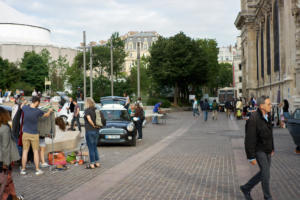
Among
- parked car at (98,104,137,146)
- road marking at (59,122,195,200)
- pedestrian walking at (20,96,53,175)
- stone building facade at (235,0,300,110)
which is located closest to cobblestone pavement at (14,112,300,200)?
road marking at (59,122,195,200)

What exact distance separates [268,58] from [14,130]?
138ft

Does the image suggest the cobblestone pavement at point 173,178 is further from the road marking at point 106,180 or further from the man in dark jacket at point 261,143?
the man in dark jacket at point 261,143

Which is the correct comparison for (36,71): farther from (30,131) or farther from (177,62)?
(30,131)

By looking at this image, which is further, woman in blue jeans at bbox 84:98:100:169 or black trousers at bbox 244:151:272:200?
woman in blue jeans at bbox 84:98:100:169

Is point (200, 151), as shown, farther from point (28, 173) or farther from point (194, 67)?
point (194, 67)

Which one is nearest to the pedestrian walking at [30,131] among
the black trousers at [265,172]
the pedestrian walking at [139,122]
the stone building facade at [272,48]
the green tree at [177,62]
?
the black trousers at [265,172]

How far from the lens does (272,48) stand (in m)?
43.8

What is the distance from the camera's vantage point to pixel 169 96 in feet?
220

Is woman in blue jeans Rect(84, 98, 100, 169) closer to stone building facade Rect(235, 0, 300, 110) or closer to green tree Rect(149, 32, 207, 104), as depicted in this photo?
stone building facade Rect(235, 0, 300, 110)

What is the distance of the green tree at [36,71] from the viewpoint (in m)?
83.1

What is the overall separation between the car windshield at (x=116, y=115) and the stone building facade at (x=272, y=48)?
1878 centimetres

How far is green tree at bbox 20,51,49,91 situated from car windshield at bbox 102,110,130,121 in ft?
227

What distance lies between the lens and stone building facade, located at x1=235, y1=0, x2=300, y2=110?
32.4 m

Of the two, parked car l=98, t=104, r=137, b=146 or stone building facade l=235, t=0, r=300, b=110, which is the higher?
stone building facade l=235, t=0, r=300, b=110
